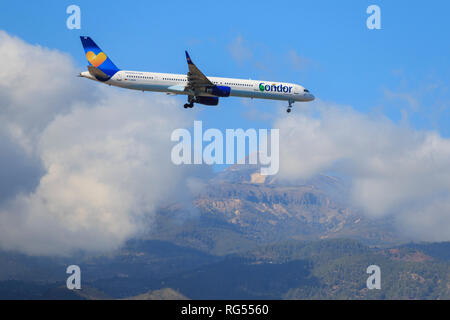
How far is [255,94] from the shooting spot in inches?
5364

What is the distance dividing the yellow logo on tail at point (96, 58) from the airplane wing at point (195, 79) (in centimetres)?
1714

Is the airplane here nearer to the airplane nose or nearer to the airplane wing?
the airplane wing

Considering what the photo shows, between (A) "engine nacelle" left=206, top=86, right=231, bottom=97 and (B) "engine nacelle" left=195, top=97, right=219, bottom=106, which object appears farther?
(B) "engine nacelle" left=195, top=97, right=219, bottom=106

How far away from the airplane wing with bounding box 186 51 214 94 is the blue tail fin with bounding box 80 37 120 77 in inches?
544

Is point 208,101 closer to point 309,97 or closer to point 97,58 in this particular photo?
point 97,58

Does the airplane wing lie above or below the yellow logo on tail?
below

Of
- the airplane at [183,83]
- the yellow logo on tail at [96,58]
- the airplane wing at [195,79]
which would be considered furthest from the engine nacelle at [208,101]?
the yellow logo on tail at [96,58]

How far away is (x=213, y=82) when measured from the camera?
431ft

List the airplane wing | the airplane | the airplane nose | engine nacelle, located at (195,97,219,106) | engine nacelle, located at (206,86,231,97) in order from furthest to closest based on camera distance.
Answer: the airplane nose < engine nacelle, located at (195,97,219,106) < engine nacelle, located at (206,86,231,97) < the airplane wing < the airplane

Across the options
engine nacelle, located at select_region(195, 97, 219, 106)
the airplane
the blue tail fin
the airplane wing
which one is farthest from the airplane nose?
the blue tail fin

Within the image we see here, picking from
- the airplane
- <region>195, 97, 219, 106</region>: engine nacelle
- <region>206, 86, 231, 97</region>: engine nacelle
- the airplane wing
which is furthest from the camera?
<region>195, 97, 219, 106</region>: engine nacelle

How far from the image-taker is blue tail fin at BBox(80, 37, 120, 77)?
5005 inches
